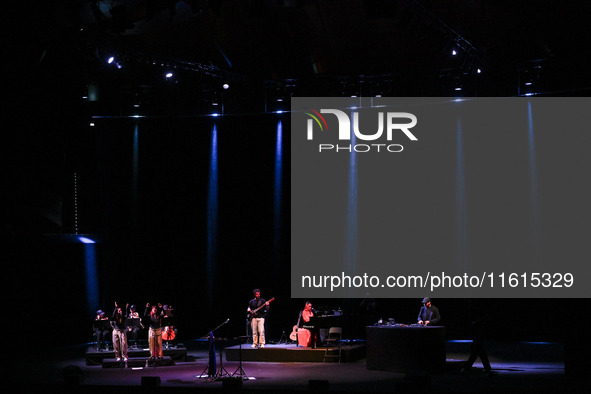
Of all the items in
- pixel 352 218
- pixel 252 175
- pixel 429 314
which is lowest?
pixel 429 314

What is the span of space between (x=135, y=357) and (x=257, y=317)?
8.06 ft

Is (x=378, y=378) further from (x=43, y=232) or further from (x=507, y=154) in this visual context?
(x=43, y=232)

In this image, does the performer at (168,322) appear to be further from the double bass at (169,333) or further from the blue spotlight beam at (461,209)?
the blue spotlight beam at (461,209)

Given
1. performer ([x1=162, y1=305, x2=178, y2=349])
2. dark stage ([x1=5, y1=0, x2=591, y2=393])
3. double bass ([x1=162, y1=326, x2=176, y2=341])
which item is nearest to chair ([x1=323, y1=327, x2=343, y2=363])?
dark stage ([x1=5, y1=0, x2=591, y2=393])

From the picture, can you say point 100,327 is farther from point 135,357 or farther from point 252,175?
point 252,175

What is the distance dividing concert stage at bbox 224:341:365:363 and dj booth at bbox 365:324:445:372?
1.72m

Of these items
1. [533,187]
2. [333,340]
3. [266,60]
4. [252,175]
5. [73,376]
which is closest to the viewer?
[73,376]

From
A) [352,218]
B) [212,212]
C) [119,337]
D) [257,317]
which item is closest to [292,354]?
[257,317]

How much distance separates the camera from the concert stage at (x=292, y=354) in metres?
14.9

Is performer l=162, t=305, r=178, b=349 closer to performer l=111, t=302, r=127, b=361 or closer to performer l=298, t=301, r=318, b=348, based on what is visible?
performer l=111, t=302, r=127, b=361

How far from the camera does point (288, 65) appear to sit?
18.9 m

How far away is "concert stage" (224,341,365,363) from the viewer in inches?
587

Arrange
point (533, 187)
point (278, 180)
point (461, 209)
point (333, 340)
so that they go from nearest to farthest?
point (333, 340) → point (533, 187) → point (461, 209) → point (278, 180)

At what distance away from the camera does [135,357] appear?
15.1m
